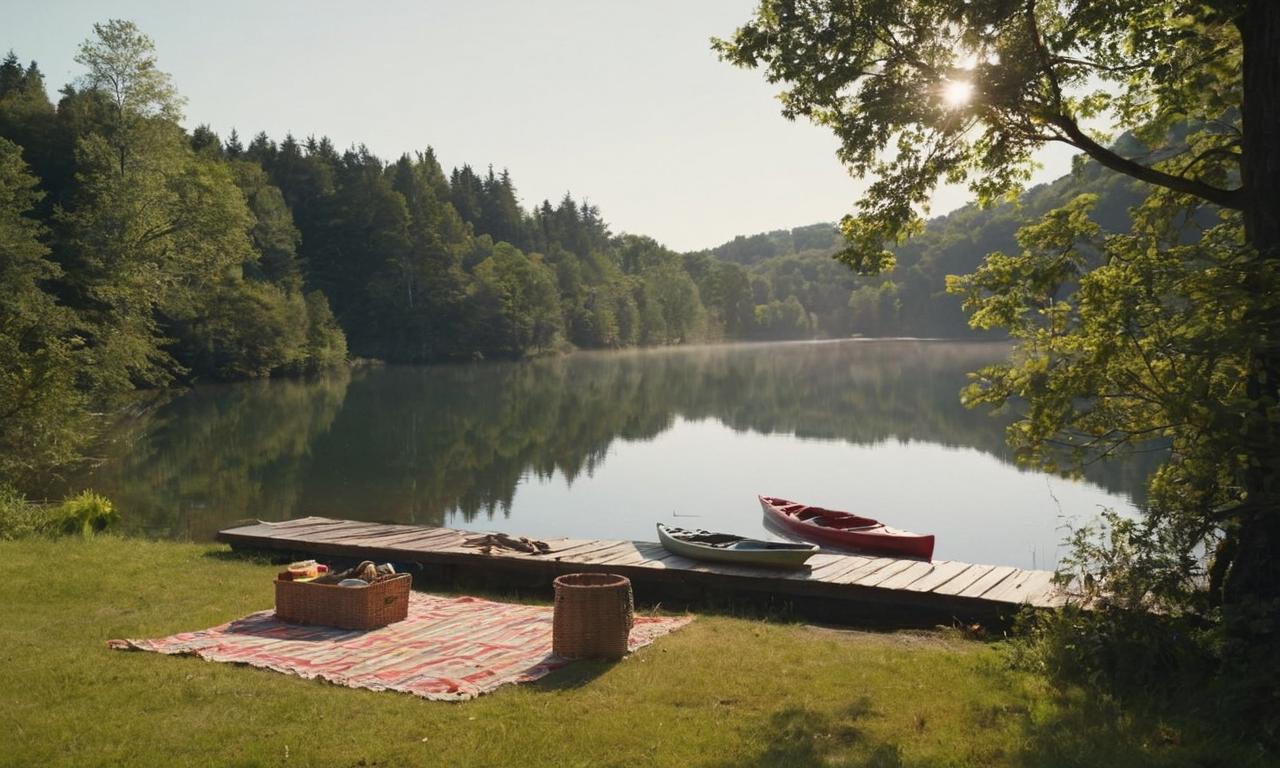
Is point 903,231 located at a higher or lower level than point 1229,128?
lower

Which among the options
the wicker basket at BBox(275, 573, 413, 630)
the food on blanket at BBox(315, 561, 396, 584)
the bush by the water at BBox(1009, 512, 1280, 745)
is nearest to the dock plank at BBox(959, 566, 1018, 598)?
the bush by the water at BBox(1009, 512, 1280, 745)

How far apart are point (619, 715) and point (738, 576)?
193 inches

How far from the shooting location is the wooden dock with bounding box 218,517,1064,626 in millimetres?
10266

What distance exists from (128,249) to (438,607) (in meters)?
37.0

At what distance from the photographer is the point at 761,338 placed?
166 m


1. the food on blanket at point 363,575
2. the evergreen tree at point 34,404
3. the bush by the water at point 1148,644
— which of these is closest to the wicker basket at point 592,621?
the food on blanket at point 363,575

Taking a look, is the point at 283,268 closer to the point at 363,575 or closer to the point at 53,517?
the point at 53,517

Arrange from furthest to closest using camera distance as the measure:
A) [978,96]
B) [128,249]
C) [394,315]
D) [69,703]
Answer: [394,315]
[128,249]
[978,96]
[69,703]

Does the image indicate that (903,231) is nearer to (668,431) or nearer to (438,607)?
(438,607)

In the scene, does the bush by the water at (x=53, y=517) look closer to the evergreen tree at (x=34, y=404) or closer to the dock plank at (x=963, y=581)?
the evergreen tree at (x=34, y=404)

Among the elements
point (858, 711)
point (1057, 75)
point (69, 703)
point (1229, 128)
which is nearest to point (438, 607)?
point (69, 703)

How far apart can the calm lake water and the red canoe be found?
1.54 metres

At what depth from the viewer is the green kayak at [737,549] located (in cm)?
1130

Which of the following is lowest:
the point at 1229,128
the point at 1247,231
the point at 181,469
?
the point at 181,469
